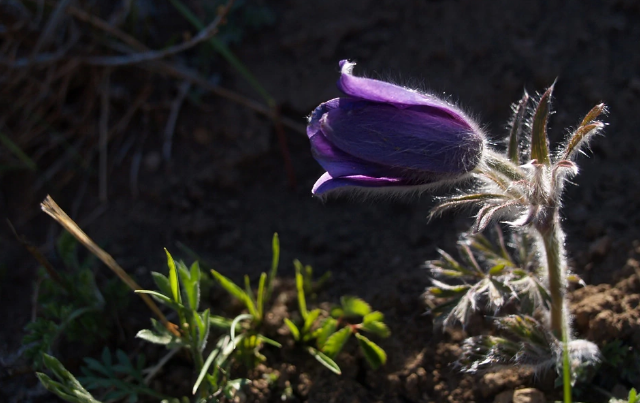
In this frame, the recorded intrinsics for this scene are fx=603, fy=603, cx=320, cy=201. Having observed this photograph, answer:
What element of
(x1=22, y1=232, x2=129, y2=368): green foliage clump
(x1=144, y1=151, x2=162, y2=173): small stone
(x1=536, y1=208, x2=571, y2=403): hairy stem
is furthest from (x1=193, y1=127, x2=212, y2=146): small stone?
(x1=536, y1=208, x2=571, y2=403): hairy stem

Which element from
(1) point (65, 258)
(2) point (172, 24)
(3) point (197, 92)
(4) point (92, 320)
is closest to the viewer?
(4) point (92, 320)

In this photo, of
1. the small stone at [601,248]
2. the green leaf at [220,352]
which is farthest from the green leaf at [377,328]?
the small stone at [601,248]

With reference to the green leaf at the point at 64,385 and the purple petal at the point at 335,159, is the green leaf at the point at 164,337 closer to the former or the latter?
the green leaf at the point at 64,385

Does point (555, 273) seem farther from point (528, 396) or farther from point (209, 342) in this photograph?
point (209, 342)

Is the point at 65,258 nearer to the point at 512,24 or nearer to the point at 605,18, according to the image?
the point at 512,24

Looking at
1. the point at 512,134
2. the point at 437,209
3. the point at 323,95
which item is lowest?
the point at 437,209

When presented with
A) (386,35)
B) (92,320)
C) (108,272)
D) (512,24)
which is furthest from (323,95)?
(92,320)
